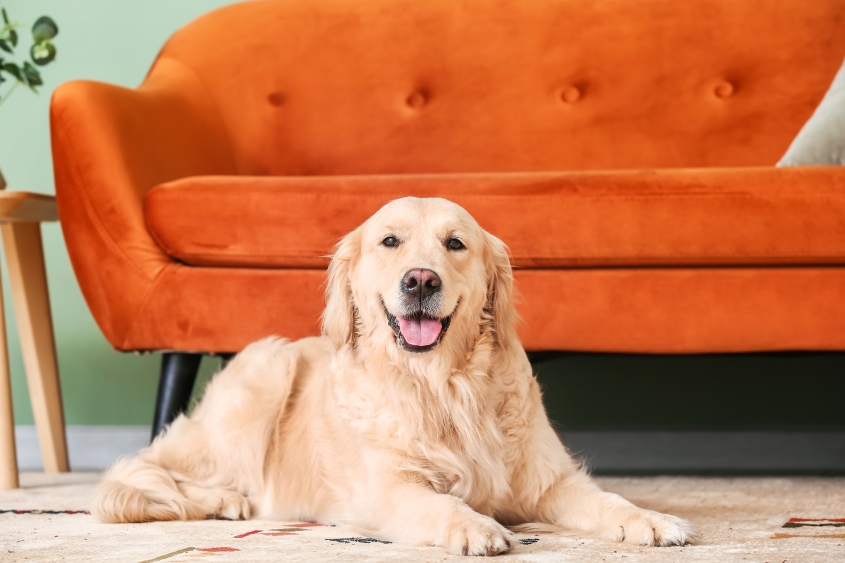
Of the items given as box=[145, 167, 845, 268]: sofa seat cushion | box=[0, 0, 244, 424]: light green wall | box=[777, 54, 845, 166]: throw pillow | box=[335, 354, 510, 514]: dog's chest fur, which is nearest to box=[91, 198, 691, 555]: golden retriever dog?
box=[335, 354, 510, 514]: dog's chest fur

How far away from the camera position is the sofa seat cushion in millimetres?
2117

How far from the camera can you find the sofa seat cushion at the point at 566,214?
2.12m

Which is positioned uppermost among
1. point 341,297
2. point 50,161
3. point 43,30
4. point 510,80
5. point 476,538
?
point 43,30

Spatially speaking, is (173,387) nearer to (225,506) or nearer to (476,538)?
(225,506)

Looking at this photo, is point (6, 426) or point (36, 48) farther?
point (36, 48)

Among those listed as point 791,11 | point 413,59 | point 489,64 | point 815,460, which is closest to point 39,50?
point 413,59

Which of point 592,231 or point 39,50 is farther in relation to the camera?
point 39,50

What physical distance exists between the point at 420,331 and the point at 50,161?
240 cm

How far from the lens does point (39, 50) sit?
264cm

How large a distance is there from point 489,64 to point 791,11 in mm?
1068

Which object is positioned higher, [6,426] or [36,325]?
[36,325]

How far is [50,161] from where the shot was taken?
3473 mm

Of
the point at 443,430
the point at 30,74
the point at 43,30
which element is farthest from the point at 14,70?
the point at 443,430

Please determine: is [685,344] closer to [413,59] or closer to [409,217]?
[409,217]
